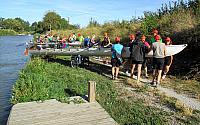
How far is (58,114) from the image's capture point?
7.43 metres

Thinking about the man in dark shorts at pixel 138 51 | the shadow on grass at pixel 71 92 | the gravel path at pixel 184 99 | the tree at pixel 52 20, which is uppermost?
the tree at pixel 52 20

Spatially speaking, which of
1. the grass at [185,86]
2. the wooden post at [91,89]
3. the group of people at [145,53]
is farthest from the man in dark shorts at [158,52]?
the wooden post at [91,89]

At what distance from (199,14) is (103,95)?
26.0 feet

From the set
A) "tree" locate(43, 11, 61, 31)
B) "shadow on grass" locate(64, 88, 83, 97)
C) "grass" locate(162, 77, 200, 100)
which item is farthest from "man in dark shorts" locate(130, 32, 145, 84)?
"tree" locate(43, 11, 61, 31)

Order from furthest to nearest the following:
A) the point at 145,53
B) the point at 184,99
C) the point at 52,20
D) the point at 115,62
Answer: the point at 52,20
the point at 115,62
the point at 145,53
the point at 184,99

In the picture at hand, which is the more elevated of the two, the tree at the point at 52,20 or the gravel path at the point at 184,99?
the tree at the point at 52,20

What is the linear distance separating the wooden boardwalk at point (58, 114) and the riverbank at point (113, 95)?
1.20ft

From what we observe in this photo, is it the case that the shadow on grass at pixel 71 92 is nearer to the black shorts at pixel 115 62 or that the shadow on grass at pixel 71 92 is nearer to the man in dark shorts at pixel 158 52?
the black shorts at pixel 115 62

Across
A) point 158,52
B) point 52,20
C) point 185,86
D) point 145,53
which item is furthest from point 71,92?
point 52,20

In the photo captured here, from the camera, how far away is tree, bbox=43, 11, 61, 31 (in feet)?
244

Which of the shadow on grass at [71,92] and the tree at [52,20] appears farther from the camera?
the tree at [52,20]

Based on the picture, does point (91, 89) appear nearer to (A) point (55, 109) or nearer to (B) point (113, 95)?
(A) point (55, 109)

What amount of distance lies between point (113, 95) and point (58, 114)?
8.49ft

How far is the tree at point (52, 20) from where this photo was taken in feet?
244
